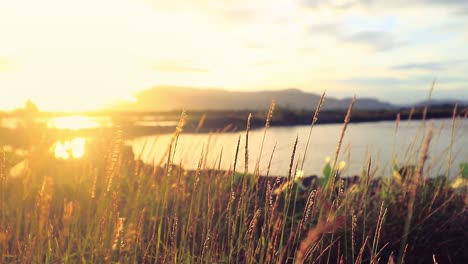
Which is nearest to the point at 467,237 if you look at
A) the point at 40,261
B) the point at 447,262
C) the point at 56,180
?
the point at 447,262

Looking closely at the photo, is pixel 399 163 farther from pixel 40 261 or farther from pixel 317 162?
pixel 40 261

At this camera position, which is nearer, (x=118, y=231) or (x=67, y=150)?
(x=118, y=231)

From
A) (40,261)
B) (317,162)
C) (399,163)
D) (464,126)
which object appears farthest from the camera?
(317,162)

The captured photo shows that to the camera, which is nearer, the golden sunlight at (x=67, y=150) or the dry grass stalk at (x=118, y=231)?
the dry grass stalk at (x=118, y=231)

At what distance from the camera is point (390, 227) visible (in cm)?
321

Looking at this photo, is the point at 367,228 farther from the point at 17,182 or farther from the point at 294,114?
the point at 294,114

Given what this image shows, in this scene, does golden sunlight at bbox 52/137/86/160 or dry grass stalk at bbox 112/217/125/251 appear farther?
golden sunlight at bbox 52/137/86/160

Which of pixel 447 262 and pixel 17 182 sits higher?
pixel 17 182

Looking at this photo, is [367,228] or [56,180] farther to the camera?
[56,180]

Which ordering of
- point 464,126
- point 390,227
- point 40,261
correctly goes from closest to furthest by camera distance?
point 40,261, point 390,227, point 464,126

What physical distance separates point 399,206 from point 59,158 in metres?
3.45

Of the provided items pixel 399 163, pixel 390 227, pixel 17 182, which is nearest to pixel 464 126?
pixel 399 163

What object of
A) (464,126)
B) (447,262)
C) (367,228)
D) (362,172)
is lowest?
(447,262)

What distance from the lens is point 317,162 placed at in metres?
5.92
